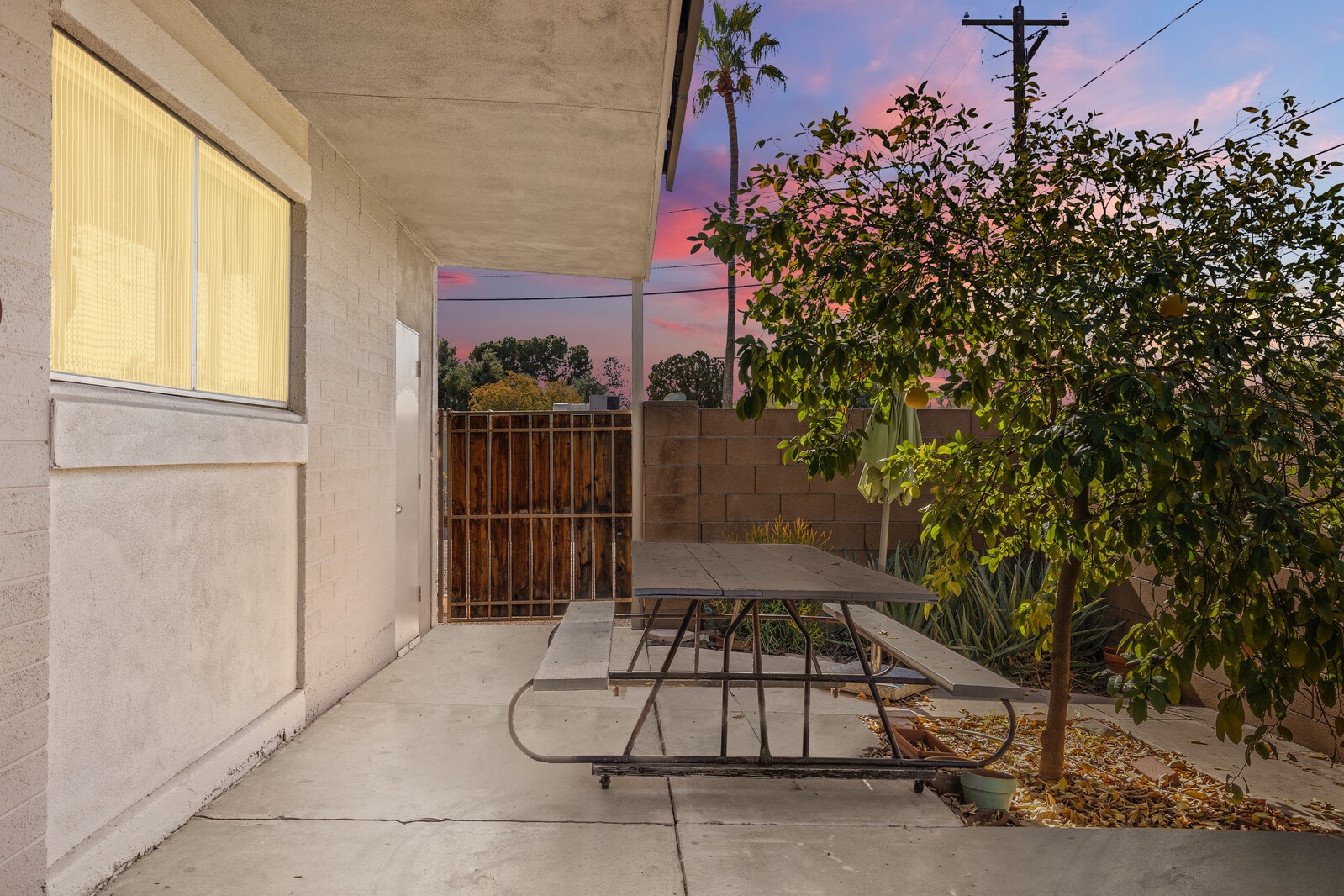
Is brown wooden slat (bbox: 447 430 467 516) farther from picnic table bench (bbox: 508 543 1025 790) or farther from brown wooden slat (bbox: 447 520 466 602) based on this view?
picnic table bench (bbox: 508 543 1025 790)

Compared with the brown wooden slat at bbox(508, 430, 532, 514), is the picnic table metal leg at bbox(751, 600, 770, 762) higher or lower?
lower

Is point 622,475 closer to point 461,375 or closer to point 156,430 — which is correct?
point 156,430

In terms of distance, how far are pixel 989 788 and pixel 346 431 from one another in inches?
137

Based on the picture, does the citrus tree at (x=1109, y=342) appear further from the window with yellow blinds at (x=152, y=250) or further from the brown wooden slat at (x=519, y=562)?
the brown wooden slat at (x=519, y=562)

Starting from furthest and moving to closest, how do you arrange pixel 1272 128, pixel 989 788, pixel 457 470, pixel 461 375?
pixel 461 375 < pixel 457 470 < pixel 989 788 < pixel 1272 128

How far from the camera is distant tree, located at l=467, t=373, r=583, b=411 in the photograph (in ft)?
108

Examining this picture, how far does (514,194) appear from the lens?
16.6 feet

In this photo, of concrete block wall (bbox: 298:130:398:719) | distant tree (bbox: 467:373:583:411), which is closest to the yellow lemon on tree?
concrete block wall (bbox: 298:130:398:719)

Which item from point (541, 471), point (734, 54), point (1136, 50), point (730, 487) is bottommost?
point (730, 487)

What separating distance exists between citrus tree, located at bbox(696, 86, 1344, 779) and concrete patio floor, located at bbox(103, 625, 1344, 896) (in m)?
0.57

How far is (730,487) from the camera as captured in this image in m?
6.71

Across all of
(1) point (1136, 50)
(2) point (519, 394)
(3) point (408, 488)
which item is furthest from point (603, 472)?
(2) point (519, 394)

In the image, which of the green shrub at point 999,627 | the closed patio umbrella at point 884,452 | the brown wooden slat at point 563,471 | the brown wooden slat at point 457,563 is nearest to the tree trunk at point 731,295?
the brown wooden slat at point 563,471

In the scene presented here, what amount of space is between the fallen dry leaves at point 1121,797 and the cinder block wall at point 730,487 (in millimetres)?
2878
